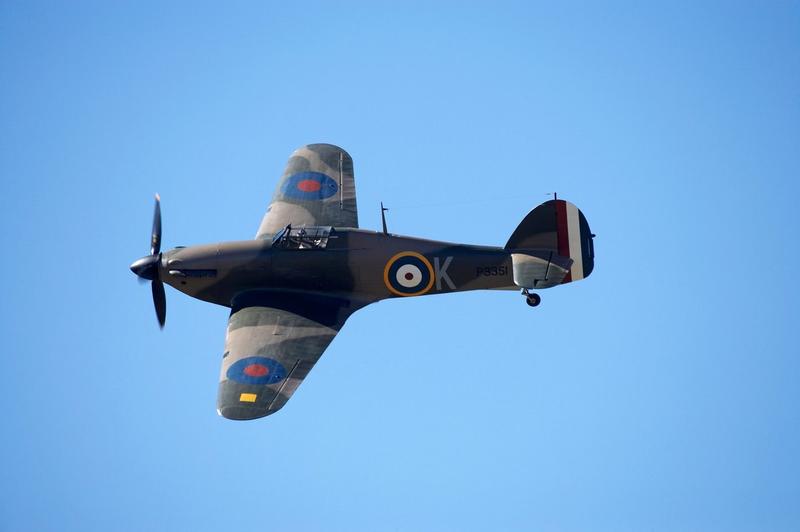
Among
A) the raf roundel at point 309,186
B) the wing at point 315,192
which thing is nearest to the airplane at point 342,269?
the wing at point 315,192

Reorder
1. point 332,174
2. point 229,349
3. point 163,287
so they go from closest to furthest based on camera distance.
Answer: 1. point 229,349
2. point 163,287
3. point 332,174

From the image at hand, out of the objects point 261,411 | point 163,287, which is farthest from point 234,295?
point 261,411

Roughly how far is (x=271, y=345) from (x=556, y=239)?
7111 millimetres

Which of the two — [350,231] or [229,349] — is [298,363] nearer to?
[229,349]

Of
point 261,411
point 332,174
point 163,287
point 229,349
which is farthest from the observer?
point 332,174

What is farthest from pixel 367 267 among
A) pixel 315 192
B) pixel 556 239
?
pixel 556 239

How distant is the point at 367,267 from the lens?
1292 inches

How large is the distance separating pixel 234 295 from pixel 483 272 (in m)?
5.87

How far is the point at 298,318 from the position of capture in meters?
32.3

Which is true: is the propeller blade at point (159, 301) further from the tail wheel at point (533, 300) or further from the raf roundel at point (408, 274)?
the tail wheel at point (533, 300)

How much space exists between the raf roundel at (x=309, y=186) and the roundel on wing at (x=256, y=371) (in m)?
5.99

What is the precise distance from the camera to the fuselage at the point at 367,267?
108ft

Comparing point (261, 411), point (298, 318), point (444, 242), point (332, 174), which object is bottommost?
point (261, 411)

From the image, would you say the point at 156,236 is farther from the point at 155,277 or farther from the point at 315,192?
the point at 315,192
